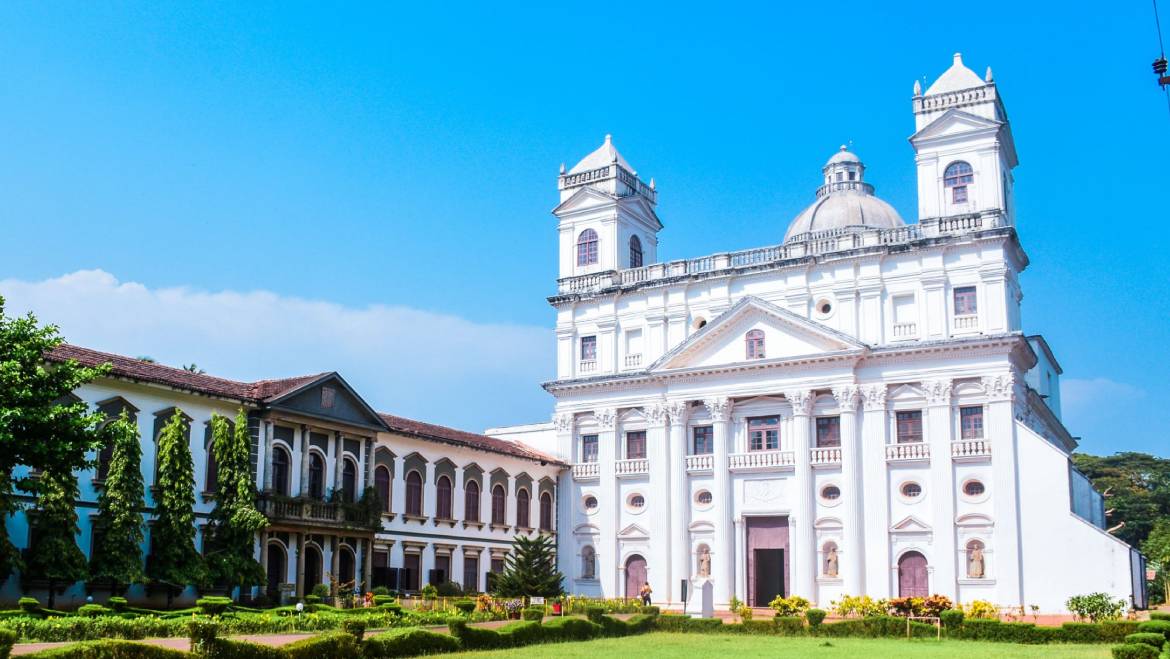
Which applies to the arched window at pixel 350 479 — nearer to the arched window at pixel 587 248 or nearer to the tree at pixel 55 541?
the tree at pixel 55 541

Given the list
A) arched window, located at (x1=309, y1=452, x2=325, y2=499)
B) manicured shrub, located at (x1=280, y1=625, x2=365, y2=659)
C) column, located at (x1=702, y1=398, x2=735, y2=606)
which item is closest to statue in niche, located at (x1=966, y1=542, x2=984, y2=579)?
column, located at (x1=702, y1=398, x2=735, y2=606)

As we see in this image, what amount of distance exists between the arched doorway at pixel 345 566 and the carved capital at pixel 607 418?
1421 cm

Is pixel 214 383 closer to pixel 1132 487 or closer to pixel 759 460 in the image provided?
pixel 759 460

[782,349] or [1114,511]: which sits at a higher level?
[782,349]

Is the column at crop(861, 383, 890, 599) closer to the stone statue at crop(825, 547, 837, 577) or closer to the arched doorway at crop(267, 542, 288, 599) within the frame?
the stone statue at crop(825, 547, 837, 577)

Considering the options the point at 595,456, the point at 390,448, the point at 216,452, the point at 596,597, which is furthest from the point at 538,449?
the point at 216,452

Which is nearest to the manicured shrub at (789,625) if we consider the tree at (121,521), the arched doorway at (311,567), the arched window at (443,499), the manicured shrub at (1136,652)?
the manicured shrub at (1136,652)

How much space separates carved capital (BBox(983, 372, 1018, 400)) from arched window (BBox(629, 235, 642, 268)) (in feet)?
56.4

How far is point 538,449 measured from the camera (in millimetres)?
53625

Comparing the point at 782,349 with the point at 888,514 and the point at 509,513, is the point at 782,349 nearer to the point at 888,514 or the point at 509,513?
the point at 888,514

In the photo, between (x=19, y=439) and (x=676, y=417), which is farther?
(x=676, y=417)

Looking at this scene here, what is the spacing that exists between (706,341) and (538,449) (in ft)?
34.0

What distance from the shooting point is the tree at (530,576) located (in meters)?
43.2

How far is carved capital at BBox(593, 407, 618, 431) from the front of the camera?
50.4 metres
